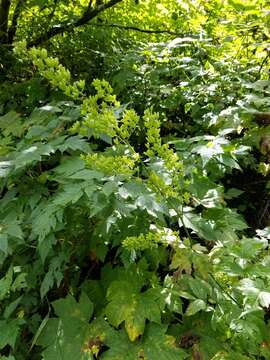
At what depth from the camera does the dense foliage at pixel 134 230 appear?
6.00 feet

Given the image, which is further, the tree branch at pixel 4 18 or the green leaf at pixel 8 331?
the tree branch at pixel 4 18

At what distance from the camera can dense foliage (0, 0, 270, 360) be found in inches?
72.0

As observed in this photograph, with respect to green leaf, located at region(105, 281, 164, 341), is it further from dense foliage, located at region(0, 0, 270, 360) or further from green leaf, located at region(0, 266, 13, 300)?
green leaf, located at region(0, 266, 13, 300)

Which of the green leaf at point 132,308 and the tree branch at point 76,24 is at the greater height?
the tree branch at point 76,24

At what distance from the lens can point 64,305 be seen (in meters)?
2.15

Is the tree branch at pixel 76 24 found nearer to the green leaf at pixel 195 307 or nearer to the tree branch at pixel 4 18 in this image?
the tree branch at pixel 4 18

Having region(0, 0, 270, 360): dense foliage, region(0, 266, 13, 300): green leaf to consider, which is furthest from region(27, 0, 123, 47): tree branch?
region(0, 266, 13, 300): green leaf

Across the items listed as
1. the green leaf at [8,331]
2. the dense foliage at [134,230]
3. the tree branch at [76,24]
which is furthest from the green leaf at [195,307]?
the tree branch at [76,24]

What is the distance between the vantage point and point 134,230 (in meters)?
2.01

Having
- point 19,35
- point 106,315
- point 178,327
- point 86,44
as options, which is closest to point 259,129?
point 178,327

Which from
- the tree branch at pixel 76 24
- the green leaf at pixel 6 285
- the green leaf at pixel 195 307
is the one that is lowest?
the green leaf at pixel 195 307

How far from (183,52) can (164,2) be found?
1202 mm

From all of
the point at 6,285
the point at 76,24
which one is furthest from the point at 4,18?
the point at 6,285

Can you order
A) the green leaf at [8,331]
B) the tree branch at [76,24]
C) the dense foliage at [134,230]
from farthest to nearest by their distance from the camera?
the tree branch at [76,24] < the green leaf at [8,331] < the dense foliage at [134,230]
